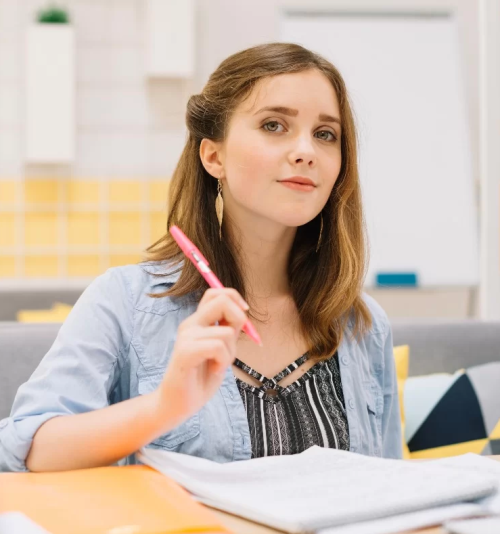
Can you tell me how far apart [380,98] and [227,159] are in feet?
9.13

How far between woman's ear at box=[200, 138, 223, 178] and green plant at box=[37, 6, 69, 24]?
321cm

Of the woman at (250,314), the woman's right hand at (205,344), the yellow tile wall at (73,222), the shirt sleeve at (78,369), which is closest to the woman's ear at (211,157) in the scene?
the woman at (250,314)

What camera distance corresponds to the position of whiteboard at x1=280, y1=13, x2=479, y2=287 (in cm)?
388

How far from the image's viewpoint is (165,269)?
1.36m

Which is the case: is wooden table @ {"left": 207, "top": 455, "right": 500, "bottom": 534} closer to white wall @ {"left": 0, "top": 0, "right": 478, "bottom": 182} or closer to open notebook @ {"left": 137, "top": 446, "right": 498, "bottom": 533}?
open notebook @ {"left": 137, "top": 446, "right": 498, "bottom": 533}

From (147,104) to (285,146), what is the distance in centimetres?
341

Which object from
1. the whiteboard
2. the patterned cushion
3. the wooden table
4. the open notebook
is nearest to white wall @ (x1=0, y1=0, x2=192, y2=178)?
the whiteboard

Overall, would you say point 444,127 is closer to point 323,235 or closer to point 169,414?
point 323,235

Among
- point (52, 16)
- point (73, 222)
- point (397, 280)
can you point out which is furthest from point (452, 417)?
point (52, 16)

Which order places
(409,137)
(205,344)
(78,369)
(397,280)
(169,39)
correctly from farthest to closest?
(169,39), (409,137), (397,280), (78,369), (205,344)

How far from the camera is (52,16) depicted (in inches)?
169

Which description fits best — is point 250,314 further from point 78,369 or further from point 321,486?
point 321,486

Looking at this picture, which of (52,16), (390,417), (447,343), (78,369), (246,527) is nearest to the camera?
(246,527)

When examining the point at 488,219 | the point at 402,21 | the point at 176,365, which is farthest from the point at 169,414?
the point at 402,21
